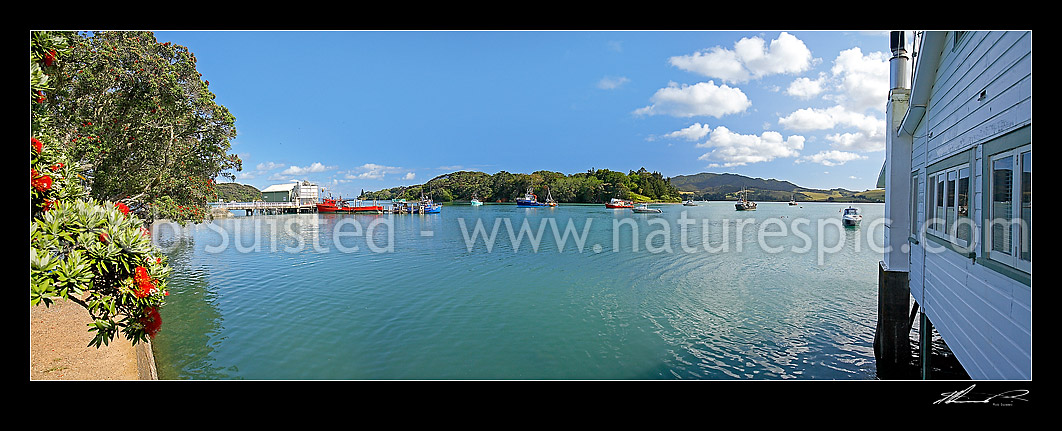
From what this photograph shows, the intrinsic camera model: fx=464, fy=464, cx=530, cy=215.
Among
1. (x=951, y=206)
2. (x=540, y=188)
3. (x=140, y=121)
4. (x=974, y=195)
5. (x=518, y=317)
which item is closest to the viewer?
(x=974, y=195)

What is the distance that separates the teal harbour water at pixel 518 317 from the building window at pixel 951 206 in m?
2.98

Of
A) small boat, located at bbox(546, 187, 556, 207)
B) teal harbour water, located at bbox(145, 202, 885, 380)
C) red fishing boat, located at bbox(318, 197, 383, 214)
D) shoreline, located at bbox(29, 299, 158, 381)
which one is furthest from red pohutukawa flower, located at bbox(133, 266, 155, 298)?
small boat, located at bbox(546, 187, 556, 207)

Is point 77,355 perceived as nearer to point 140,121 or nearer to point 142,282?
point 142,282

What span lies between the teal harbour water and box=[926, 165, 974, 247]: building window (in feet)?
9.78

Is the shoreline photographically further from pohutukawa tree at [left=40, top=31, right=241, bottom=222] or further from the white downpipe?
the white downpipe

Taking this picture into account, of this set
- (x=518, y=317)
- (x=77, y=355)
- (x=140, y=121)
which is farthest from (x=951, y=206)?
(x=140, y=121)

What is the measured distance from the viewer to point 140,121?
9.07 metres

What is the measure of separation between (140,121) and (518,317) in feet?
27.9
